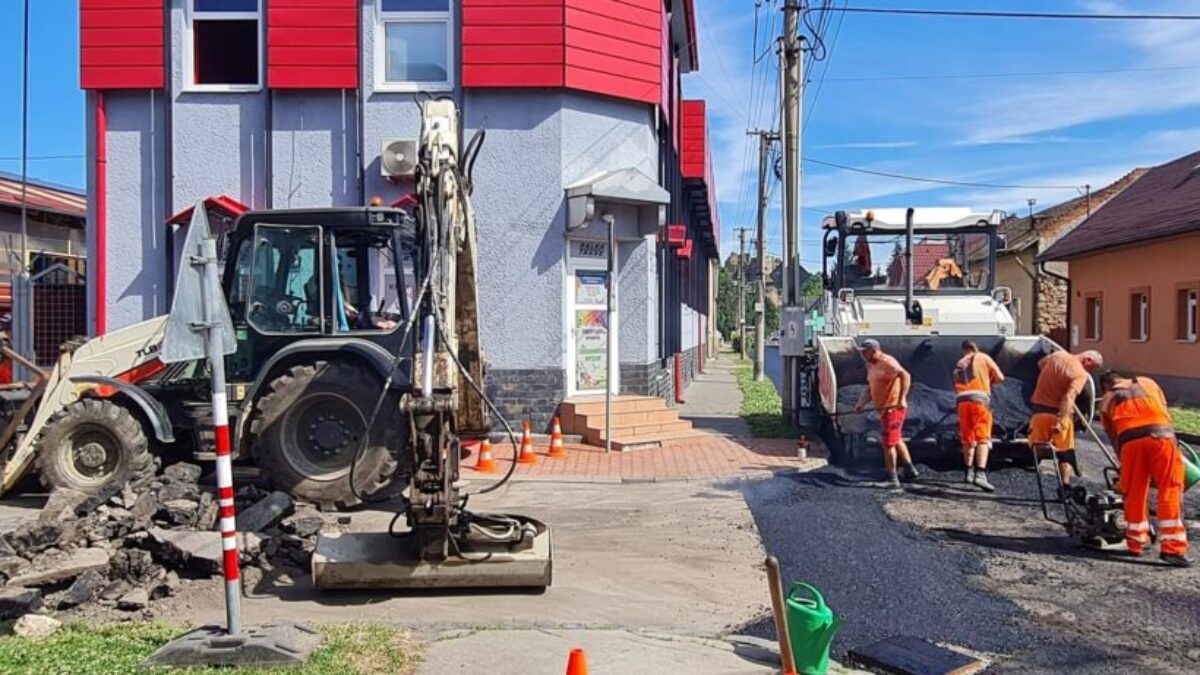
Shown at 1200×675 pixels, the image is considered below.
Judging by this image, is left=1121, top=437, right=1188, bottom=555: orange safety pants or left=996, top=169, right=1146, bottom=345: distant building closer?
left=1121, top=437, right=1188, bottom=555: orange safety pants

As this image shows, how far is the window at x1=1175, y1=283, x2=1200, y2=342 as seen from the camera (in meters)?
21.4

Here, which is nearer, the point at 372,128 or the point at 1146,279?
the point at 372,128

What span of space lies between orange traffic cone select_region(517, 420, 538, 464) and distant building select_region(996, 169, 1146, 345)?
2402 centimetres

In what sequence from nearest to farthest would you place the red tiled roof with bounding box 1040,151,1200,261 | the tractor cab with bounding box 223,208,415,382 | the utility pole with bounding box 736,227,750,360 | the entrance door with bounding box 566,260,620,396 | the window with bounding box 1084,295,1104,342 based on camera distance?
the tractor cab with bounding box 223,208,415,382
the entrance door with bounding box 566,260,620,396
the red tiled roof with bounding box 1040,151,1200,261
the window with bounding box 1084,295,1104,342
the utility pole with bounding box 736,227,750,360

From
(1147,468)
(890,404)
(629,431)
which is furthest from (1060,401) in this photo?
(629,431)

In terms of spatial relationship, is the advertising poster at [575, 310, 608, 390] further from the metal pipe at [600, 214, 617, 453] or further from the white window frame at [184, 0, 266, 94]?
the white window frame at [184, 0, 266, 94]

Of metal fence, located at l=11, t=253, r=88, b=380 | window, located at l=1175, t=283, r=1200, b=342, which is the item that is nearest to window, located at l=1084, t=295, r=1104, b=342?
window, located at l=1175, t=283, r=1200, b=342

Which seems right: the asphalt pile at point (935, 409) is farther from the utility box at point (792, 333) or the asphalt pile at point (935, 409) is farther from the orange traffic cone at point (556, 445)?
the orange traffic cone at point (556, 445)

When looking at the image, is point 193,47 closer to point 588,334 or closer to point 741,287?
point 588,334

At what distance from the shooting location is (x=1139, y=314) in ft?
81.3

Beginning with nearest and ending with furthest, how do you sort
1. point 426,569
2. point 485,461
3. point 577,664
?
1. point 577,664
2. point 426,569
3. point 485,461

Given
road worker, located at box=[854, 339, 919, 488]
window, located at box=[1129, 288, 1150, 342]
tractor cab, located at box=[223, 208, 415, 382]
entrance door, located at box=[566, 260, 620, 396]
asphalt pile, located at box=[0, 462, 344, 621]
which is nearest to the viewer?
asphalt pile, located at box=[0, 462, 344, 621]

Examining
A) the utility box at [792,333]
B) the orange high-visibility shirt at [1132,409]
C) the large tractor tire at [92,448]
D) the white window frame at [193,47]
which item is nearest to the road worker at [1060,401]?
the orange high-visibility shirt at [1132,409]

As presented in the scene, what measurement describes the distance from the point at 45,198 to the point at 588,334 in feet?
63.7
